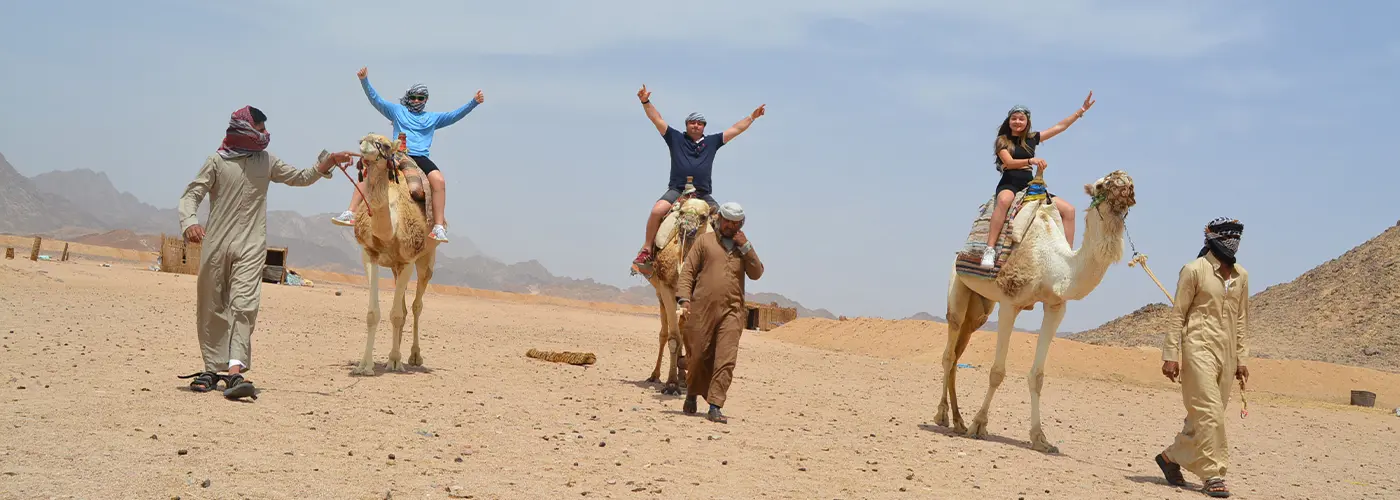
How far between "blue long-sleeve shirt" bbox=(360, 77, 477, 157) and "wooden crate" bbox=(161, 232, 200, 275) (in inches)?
766

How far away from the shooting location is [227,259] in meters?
9.16

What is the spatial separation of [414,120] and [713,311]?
14.6 feet

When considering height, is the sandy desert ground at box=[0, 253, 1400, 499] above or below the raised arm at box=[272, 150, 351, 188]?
below

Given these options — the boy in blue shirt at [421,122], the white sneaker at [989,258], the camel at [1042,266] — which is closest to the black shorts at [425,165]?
the boy in blue shirt at [421,122]

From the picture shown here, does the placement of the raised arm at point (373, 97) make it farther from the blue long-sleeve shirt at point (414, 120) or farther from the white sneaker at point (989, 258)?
the white sneaker at point (989, 258)

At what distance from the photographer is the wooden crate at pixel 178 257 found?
2959 centimetres

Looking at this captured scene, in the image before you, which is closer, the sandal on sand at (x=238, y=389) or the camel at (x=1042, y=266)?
the sandal on sand at (x=238, y=389)

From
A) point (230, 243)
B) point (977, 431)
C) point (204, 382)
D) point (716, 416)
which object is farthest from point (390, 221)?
point (977, 431)

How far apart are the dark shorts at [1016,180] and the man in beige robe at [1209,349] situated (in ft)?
7.87

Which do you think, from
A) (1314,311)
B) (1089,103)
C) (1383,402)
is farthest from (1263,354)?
(1089,103)

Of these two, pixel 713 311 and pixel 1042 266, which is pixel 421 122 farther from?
pixel 1042 266

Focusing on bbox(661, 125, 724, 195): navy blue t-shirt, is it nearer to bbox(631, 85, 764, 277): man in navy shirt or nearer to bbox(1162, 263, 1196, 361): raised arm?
bbox(631, 85, 764, 277): man in navy shirt

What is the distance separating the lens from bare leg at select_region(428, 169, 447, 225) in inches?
470

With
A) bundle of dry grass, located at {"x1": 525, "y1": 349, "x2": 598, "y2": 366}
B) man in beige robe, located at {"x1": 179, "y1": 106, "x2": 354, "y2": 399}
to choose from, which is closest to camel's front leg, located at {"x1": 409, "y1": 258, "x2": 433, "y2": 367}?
bundle of dry grass, located at {"x1": 525, "y1": 349, "x2": 598, "y2": 366}
